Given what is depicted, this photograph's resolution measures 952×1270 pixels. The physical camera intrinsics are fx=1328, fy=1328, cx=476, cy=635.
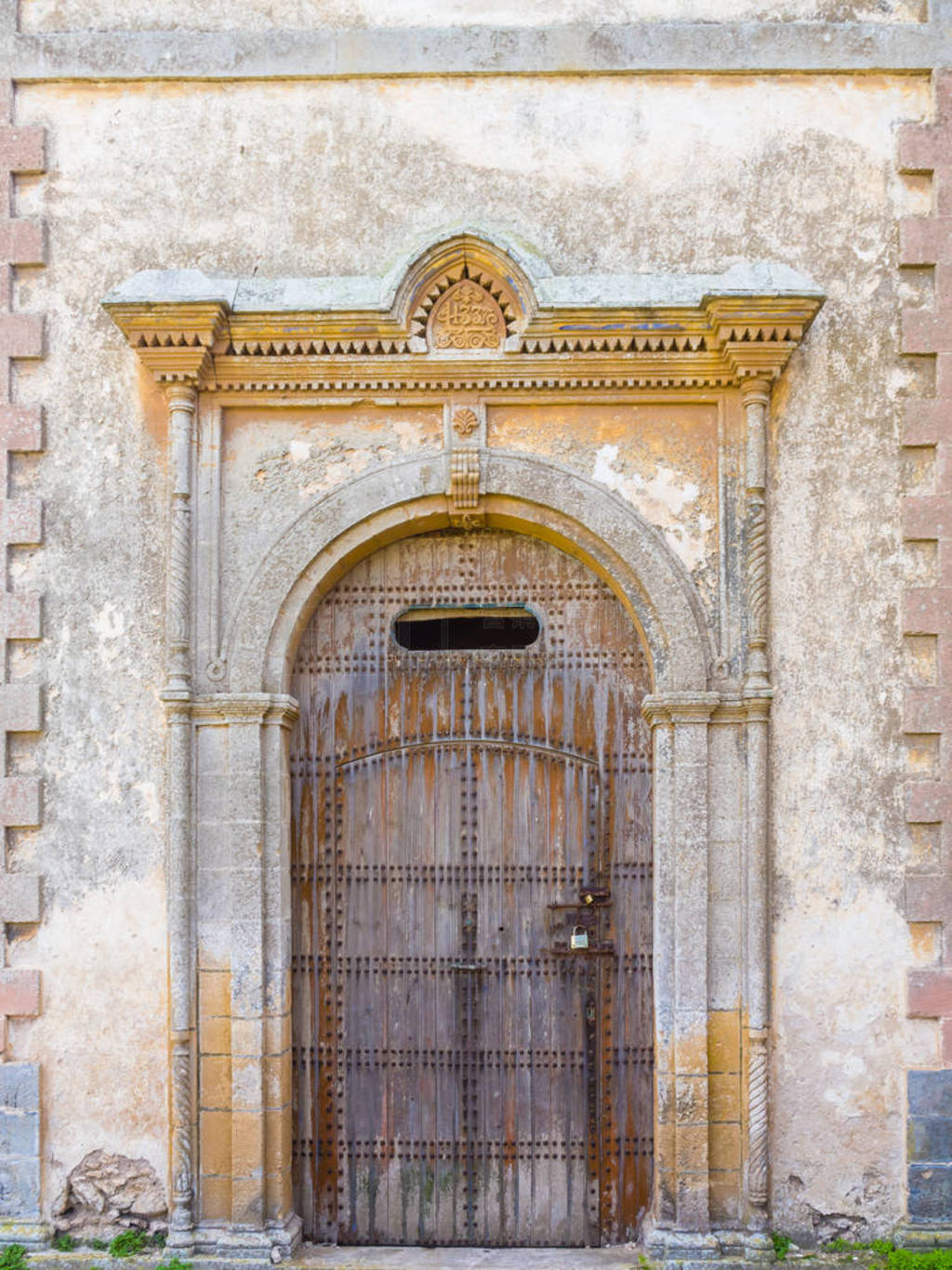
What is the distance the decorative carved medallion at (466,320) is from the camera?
5.76m

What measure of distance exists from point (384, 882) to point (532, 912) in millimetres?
670

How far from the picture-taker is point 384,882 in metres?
5.92

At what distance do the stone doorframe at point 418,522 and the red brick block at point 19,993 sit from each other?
613 millimetres

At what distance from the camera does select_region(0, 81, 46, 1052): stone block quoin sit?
566 cm

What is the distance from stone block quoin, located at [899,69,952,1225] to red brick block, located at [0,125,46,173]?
375 cm

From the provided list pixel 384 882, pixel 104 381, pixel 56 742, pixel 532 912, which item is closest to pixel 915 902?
pixel 532 912

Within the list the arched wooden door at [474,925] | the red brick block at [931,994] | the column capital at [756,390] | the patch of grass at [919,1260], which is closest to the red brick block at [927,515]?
the column capital at [756,390]

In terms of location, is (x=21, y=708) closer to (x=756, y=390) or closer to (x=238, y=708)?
(x=238, y=708)

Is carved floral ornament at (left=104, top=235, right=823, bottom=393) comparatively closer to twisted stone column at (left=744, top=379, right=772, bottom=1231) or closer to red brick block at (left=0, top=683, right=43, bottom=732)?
twisted stone column at (left=744, top=379, right=772, bottom=1231)

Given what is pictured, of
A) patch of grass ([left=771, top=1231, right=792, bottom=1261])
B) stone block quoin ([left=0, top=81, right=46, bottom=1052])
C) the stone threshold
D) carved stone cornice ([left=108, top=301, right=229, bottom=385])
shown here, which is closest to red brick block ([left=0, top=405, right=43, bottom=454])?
stone block quoin ([left=0, top=81, right=46, bottom=1052])

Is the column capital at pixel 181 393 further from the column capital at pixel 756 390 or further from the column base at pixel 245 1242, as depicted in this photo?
the column base at pixel 245 1242

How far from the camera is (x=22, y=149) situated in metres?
5.82

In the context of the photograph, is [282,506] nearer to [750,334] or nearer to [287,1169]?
[750,334]

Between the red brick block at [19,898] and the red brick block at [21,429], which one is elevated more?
the red brick block at [21,429]
